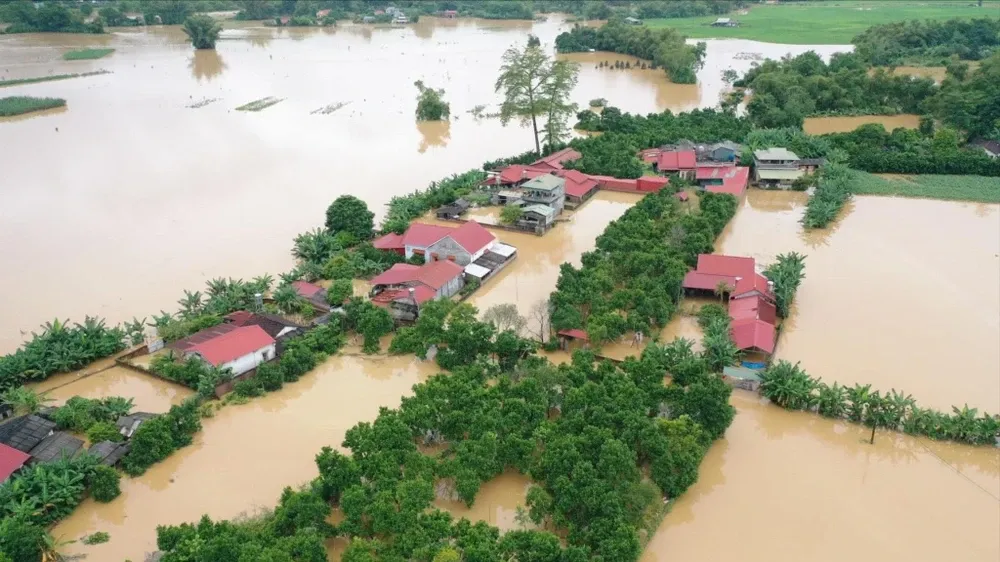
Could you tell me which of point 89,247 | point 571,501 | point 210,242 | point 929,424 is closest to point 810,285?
point 929,424

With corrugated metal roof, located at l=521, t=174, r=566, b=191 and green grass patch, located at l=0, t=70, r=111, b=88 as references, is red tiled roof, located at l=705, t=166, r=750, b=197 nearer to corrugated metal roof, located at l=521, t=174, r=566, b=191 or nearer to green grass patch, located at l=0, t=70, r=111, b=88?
corrugated metal roof, located at l=521, t=174, r=566, b=191

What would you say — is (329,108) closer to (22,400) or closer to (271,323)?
(271,323)

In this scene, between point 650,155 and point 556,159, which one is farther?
point 650,155

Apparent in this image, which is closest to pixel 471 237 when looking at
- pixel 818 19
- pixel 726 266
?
pixel 726 266

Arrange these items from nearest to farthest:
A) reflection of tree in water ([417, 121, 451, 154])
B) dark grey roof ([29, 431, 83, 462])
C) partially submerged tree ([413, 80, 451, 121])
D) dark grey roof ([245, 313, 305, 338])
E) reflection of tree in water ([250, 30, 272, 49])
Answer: dark grey roof ([29, 431, 83, 462]) < dark grey roof ([245, 313, 305, 338]) < reflection of tree in water ([417, 121, 451, 154]) < partially submerged tree ([413, 80, 451, 121]) < reflection of tree in water ([250, 30, 272, 49])

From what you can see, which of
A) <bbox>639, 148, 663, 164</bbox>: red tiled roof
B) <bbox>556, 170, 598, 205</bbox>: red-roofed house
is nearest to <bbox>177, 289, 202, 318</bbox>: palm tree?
<bbox>556, 170, 598, 205</bbox>: red-roofed house
